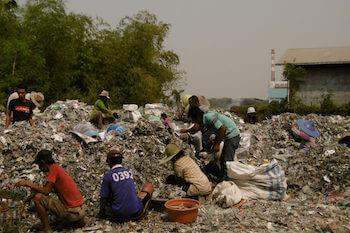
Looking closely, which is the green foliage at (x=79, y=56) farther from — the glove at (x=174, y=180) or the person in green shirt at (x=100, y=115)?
the glove at (x=174, y=180)

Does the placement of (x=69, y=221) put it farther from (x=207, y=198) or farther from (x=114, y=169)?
(x=207, y=198)

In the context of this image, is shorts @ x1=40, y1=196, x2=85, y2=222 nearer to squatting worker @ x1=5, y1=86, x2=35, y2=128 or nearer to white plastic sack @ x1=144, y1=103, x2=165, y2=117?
squatting worker @ x1=5, y1=86, x2=35, y2=128

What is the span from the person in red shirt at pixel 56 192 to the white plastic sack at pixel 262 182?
2.54 meters

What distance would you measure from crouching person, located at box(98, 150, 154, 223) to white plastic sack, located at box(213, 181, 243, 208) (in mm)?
→ 1266

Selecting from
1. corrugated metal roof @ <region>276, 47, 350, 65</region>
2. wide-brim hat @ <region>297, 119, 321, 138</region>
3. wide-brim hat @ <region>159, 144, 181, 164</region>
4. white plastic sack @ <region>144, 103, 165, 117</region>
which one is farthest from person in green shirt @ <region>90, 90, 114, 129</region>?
corrugated metal roof @ <region>276, 47, 350, 65</region>

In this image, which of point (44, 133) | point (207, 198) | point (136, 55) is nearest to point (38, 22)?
point (136, 55)

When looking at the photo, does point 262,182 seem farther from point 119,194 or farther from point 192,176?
point 119,194

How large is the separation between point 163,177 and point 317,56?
21408 millimetres

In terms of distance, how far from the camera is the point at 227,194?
622 cm

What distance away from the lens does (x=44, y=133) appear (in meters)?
7.88

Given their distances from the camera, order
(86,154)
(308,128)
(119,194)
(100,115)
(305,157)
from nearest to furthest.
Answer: (119,194)
(86,154)
(305,157)
(100,115)
(308,128)

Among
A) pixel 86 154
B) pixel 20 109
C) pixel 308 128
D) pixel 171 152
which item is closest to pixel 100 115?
pixel 20 109

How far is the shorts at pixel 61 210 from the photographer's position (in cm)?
520

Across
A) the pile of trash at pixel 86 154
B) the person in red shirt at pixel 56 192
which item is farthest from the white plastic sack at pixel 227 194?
the person in red shirt at pixel 56 192
